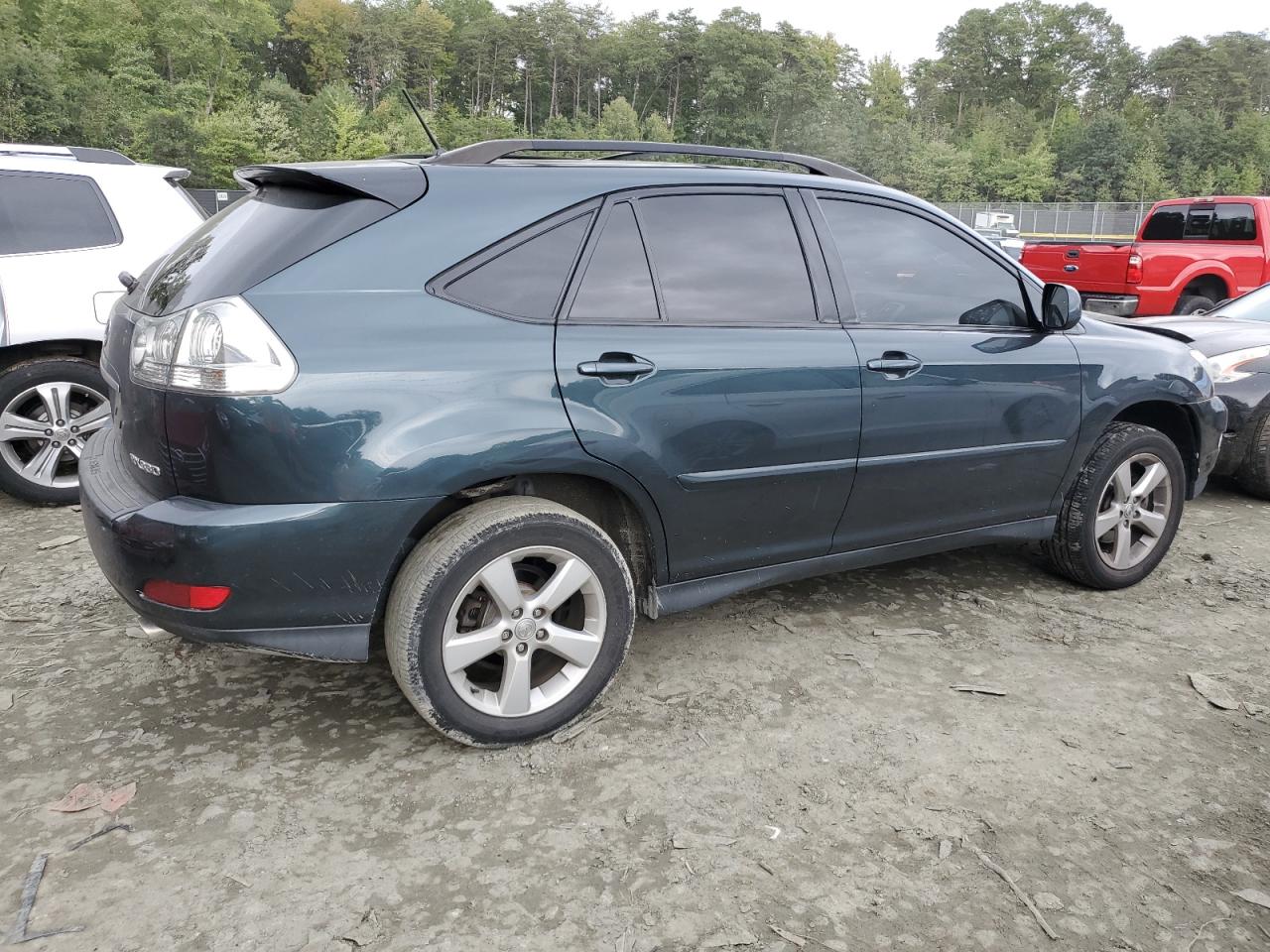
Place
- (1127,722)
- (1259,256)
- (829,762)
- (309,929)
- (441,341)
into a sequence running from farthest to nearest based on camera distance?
(1259,256), (1127,722), (829,762), (441,341), (309,929)

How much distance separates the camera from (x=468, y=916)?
2.20m

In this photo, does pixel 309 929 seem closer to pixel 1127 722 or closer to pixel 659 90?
pixel 1127 722

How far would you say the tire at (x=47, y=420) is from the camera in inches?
201

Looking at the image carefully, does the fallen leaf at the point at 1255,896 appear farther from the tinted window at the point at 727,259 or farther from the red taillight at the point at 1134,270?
the red taillight at the point at 1134,270

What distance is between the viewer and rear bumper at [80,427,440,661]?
8.11ft

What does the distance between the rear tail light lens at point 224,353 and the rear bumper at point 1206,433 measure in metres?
3.82

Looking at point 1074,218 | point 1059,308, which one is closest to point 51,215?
point 1059,308

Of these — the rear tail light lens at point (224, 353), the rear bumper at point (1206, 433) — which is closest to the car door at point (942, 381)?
the rear bumper at point (1206, 433)

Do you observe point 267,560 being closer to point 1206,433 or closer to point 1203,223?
point 1206,433

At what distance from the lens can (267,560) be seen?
249 cm

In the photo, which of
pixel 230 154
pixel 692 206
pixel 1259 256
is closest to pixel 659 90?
pixel 230 154

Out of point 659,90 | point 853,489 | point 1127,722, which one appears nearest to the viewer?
point 1127,722

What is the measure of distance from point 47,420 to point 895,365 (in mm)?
4389

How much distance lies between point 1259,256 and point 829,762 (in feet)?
37.9
